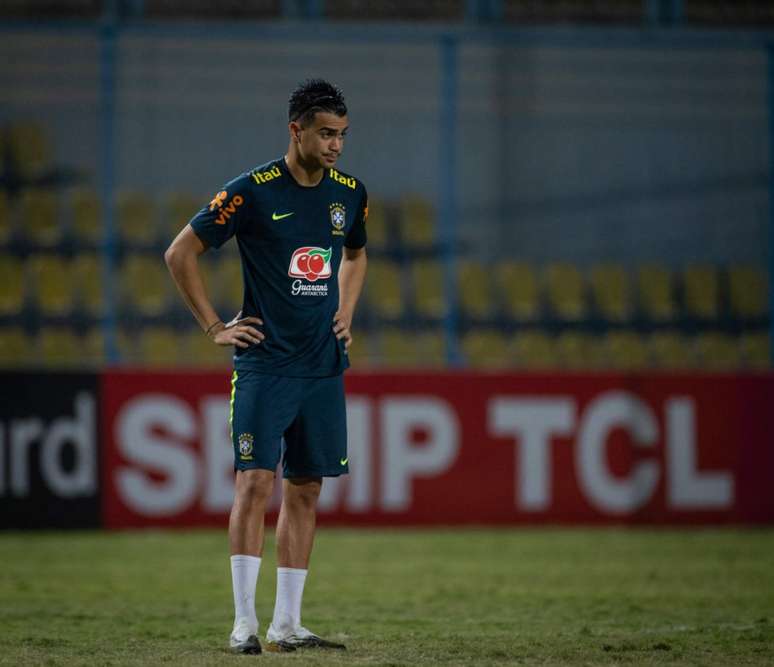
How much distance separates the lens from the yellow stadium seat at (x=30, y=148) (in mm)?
14039

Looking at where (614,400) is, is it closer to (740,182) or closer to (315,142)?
(740,182)

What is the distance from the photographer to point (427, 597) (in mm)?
7422

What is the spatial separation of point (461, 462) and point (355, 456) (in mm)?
845

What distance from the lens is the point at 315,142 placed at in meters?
5.39

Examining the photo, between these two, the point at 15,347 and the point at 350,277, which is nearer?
the point at 350,277

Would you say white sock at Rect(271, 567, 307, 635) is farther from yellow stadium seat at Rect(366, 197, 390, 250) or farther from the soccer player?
yellow stadium seat at Rect(366, 197, 390, 250)

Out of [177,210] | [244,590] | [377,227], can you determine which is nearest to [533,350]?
[377,227]

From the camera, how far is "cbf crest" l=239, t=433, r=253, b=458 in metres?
5.39

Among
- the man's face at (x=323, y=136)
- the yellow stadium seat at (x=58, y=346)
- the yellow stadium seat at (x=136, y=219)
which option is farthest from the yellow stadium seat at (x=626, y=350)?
the man's face at (x=323, y=136)

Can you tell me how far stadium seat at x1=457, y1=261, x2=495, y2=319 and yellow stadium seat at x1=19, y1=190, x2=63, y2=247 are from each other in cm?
391

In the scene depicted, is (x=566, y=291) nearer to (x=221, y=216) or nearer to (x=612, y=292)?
(x=612, y=292)

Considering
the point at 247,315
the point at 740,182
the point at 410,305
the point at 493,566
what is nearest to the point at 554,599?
the point at 493,566

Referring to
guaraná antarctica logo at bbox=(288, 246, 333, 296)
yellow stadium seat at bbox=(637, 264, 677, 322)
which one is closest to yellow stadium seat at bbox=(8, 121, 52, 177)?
yellow stadium seat at bbox=(637, 264, 677, 322)

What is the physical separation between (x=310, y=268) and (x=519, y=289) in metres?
8.87
